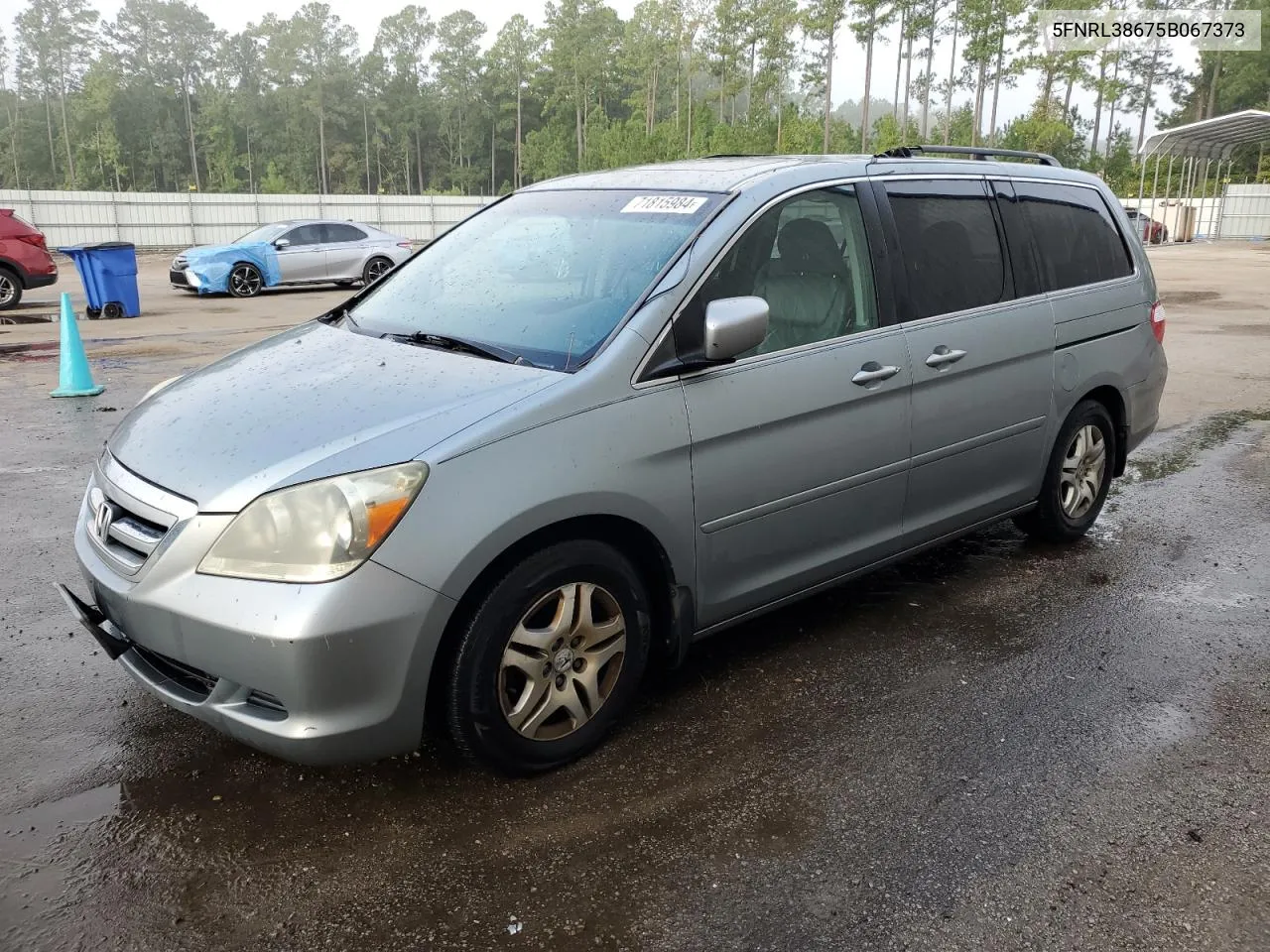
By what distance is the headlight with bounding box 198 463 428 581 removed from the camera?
8.41 ft

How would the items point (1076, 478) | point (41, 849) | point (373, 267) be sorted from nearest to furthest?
1. point (41, 849)
2. point (1076, 478)
3. point (373, 267)

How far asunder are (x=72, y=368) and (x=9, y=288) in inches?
332

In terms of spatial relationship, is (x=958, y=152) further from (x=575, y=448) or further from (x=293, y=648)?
(x=293, y=648)

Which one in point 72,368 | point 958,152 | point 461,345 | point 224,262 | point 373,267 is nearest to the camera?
point 461,345

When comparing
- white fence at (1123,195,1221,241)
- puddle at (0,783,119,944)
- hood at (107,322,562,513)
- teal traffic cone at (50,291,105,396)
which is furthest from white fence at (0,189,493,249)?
white fence at (1123,195,1221,241)

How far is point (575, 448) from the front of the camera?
2.91m

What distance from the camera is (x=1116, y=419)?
5152mm

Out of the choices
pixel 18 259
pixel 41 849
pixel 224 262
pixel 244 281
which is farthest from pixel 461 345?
pixel 244 281

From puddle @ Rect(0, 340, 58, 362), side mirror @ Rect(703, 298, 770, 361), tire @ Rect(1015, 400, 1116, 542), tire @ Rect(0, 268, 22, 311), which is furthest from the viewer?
tire @ Rect(0, 268, 22, 311)

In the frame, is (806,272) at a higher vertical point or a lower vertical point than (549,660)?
higher

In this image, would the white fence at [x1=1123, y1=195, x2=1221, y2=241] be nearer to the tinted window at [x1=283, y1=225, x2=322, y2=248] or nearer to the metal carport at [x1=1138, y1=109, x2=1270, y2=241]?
the metal carport at [x1=1138, y1=109, x2=1270, y2=241]

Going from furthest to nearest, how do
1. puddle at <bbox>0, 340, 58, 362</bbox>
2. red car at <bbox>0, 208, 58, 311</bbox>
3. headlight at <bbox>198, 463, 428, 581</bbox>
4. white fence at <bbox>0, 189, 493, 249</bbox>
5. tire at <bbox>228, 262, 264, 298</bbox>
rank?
white fence at <bbox>0, 189, 493, 249</bbox> < tire at <bbox>228, 262, 264, 298</bbox> < red car at <bbox>0, 208, 58, 311</bbox> < puddle at <bbox>0, 340, 58, 362</bbox> < headlight at <bbox>198, 463, 428, 581</bbox>

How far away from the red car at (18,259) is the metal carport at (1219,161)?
37.1 m

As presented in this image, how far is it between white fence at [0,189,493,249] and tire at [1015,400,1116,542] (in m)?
26.9
